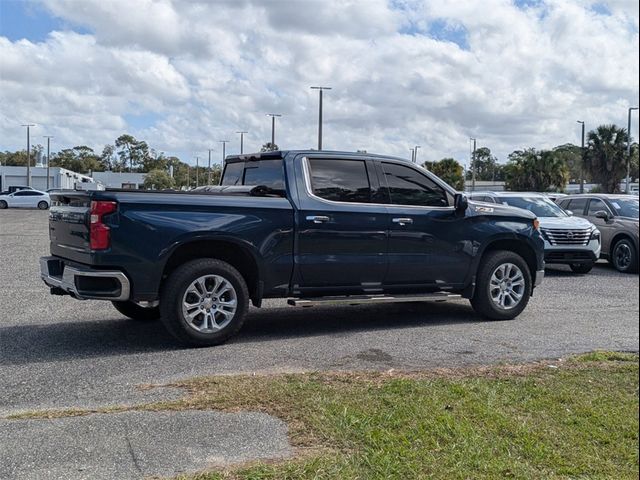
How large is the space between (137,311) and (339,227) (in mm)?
2574

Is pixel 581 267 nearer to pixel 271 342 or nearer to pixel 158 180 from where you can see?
pixel 271 342

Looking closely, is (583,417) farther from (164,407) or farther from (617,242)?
(617,242)

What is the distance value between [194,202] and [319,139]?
26.2 metres

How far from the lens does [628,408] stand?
4.46 metres

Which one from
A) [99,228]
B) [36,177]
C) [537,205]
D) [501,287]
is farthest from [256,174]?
[36,177]

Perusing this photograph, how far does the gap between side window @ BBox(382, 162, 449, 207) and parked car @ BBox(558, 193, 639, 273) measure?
6.35m

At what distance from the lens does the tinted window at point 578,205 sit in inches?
624

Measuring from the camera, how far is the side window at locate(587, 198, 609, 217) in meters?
15.1

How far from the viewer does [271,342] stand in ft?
22.7

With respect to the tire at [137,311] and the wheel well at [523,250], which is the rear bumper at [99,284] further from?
the wheel well at [523,250]

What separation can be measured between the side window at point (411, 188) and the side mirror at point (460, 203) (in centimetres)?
17

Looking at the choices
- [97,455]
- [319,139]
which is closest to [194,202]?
[97,455]

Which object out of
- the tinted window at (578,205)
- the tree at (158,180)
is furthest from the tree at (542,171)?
the tinted window at (578,205)

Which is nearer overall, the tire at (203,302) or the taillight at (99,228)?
the taillight at (99,228)
